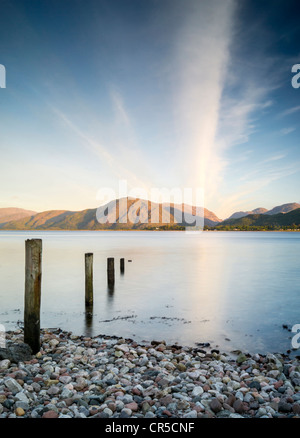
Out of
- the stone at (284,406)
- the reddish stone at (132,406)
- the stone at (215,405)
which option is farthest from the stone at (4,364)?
the stone at (284,406)

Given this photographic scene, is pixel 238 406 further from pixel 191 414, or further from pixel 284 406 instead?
pixel 191 414

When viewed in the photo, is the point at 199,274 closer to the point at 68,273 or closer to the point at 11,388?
the point at 68,273

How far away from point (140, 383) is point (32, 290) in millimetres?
3933

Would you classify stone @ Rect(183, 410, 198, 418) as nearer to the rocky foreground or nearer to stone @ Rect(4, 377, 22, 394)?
the rocky foreground

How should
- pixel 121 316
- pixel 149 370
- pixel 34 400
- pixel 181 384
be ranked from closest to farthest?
pixel 34 400 → pixel 181 384 → pixel 149 370 → pixel 121 316

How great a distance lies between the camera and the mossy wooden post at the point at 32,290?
8180 millimetres

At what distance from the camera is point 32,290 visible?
8.27 metres

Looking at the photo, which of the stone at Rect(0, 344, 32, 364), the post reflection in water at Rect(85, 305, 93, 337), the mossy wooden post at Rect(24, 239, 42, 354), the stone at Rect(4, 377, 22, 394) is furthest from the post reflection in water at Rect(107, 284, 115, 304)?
the stone at Rect(4, 377, 22, 394)

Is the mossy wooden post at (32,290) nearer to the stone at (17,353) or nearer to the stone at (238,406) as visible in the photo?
the stone at (17,353)

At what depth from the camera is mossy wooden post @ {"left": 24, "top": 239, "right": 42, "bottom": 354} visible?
26.8ft

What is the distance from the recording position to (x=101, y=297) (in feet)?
59.0

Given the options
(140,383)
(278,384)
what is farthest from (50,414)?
(278,384)

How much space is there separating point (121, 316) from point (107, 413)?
9180 millimetres
